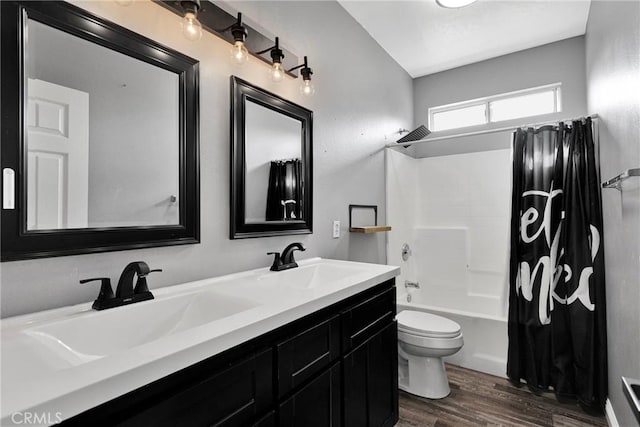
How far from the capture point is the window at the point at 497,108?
308cm

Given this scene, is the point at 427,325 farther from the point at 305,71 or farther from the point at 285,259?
the point at 305,71

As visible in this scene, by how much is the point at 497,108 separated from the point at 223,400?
143 inches

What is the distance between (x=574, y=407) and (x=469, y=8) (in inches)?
114

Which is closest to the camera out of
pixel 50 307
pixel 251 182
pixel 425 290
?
pixel 50 307

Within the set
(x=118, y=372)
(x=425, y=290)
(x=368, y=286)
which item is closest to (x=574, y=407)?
(x=425, y=290)

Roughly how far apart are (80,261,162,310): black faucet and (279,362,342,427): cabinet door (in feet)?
1.94

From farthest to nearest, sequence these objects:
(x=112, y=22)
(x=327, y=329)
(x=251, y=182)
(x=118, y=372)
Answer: (x=251, y=182)
(x=327, y=329)
(x=112, y=22)
(x=118, y=372)

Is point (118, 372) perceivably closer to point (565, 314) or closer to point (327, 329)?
point (327, 329)

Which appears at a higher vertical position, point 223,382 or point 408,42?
point 408,42

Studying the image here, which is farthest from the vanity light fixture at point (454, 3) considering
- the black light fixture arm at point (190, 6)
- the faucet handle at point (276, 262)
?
the faucet handle at point (276, 262)

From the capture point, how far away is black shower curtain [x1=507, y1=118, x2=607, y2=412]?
6.88 ft

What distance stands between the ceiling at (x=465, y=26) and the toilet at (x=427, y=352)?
2329 millimetres

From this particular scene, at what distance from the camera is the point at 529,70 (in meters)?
3.08

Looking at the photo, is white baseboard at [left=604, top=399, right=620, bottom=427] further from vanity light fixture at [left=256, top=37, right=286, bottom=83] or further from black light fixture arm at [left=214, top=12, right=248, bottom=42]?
black light fixture arm at [left=214, top=12, right=248, bottom=42]
